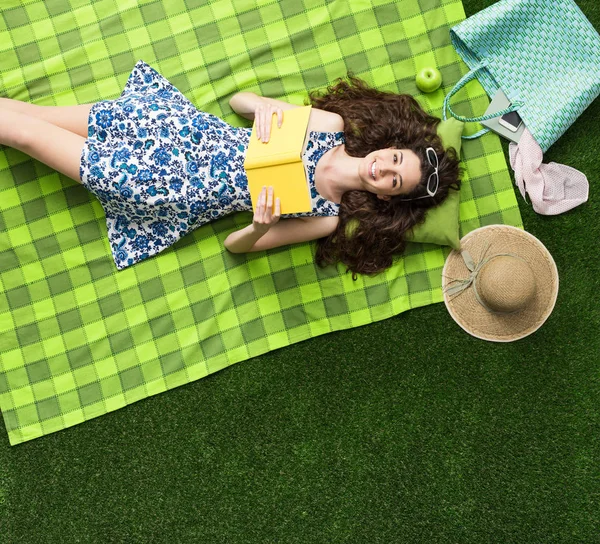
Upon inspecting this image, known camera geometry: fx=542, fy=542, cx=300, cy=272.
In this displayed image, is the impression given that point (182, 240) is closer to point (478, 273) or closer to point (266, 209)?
point (266, 209)

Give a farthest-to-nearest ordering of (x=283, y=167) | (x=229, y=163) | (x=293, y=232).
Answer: (x=293, y=232) → (x=229, y=163) → (x=283, y=167)

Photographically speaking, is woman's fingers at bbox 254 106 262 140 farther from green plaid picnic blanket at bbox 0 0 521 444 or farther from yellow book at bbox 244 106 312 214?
green plaid picnic blanket at bbox 0 0 521 444

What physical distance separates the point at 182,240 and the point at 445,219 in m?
1.38

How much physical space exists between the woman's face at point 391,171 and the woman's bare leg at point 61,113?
1383mm

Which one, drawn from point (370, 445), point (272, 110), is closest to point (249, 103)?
point (272, 110)

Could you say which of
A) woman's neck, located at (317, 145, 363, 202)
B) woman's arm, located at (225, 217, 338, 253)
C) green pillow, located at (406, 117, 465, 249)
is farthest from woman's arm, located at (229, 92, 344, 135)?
green pillow, located at (406, 117, 465, 249)

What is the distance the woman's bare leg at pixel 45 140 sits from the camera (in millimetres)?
2523

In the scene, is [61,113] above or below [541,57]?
above

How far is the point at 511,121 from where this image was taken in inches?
114

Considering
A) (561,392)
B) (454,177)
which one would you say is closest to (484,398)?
(561,392)

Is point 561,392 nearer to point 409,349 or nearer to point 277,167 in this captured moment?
point 409,349

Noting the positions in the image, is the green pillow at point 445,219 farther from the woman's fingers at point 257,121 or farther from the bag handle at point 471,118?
the woman's fingers at point 257,121

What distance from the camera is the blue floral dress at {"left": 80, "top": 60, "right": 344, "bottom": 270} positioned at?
255 cm

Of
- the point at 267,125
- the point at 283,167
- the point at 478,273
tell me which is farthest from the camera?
the point at 478,273
